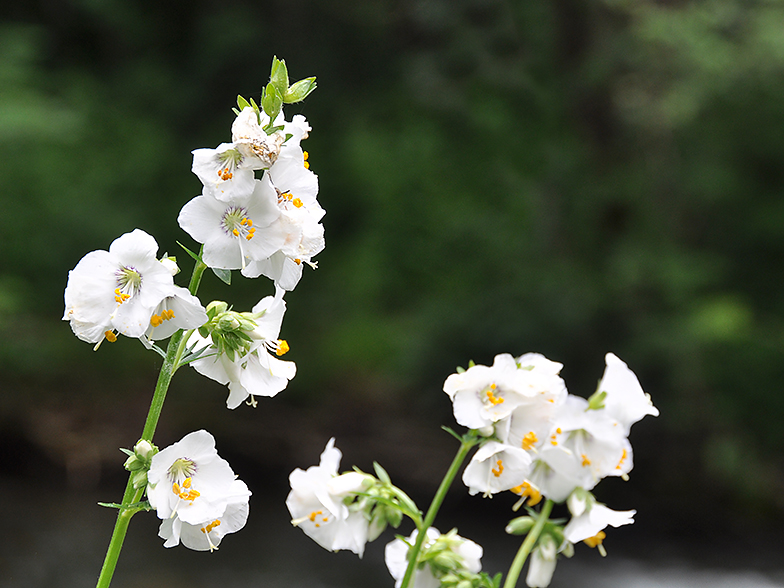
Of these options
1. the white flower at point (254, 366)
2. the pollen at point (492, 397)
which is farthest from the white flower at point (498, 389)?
the white flower at point (254, 366)

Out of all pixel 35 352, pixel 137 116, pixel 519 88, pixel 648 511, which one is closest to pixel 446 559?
pixel 648 511

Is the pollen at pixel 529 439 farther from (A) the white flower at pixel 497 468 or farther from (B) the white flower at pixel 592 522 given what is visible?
(B) the white flower at pixel 592 522

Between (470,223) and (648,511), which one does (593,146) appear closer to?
(470,223)

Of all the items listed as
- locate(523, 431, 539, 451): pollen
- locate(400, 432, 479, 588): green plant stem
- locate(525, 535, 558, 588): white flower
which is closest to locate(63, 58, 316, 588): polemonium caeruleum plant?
locate(400, 432, 479, 588): green plant stem

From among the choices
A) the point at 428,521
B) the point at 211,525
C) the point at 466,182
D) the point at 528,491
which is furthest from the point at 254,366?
the point at 466,182

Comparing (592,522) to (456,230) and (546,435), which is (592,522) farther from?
(456,230)

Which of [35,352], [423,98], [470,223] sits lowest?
[35,352]

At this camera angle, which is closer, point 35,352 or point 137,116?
point 35,352
